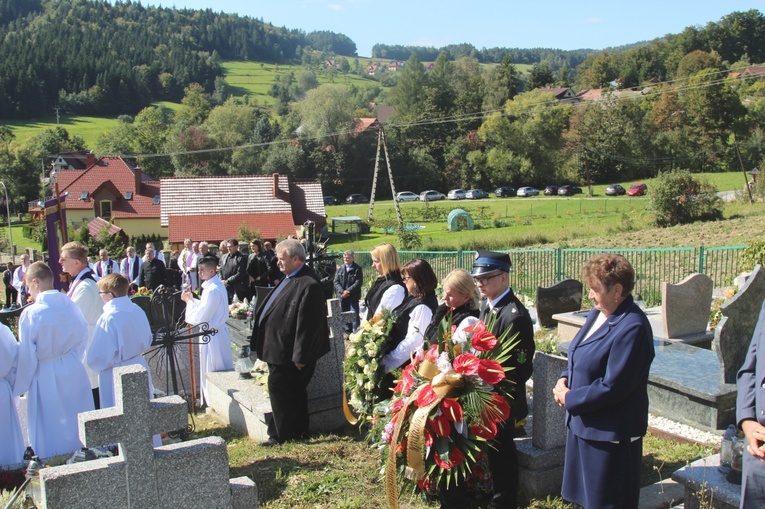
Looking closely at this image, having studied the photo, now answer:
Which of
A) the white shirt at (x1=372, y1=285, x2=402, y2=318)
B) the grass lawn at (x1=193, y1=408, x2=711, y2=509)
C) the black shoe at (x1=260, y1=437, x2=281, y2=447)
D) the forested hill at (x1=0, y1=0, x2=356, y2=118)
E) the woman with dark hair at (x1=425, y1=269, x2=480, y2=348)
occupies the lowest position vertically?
the black shoe at (x1=260, y1=437, x2=281, y2=447)

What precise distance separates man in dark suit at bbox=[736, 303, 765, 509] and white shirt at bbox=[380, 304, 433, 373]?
2421 millimetres

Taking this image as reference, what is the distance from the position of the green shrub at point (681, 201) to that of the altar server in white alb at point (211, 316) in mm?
26881

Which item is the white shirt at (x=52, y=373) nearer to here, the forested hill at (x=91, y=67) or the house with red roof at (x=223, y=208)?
the house with red roof at (x=223, y=208)

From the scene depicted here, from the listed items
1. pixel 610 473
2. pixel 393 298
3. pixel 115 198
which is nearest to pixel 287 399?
pixel 393 298

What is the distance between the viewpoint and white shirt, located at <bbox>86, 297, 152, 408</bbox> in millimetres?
5883

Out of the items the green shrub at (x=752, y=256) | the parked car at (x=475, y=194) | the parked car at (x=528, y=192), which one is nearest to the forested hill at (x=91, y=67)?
the parked car at (x=475, y=194)

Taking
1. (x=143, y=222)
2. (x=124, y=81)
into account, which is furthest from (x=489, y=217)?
(x=124, y=81)

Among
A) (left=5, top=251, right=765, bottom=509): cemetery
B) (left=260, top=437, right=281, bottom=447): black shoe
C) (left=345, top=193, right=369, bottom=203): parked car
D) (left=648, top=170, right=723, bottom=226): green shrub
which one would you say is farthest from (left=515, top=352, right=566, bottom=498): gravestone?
(left=345, top=193, right=369, bottom=203): parked car

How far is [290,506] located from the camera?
4727mm

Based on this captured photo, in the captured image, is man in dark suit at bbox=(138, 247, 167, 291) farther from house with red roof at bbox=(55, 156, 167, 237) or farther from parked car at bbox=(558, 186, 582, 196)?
parked car at bbox=(558, 186, 582, 196)

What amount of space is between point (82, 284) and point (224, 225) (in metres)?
32.9

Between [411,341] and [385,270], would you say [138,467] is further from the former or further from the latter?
[385,270]

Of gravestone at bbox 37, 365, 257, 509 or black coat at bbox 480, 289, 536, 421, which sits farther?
black coat at bbox 480, 289, 536, 421

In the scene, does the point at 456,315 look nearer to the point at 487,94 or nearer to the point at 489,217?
the point at 489,217
